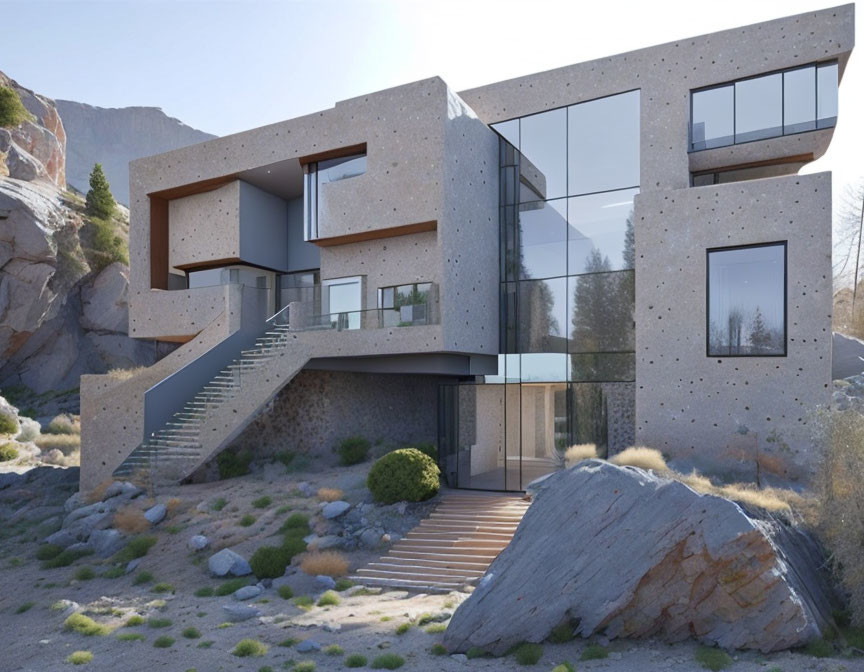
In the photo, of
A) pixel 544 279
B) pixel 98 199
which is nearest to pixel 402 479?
pixel 544 279

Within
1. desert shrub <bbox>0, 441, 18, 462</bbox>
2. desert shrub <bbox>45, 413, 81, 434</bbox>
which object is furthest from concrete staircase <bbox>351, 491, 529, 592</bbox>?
desert shrub <bbox>45, 413, 81, 434</bbox>

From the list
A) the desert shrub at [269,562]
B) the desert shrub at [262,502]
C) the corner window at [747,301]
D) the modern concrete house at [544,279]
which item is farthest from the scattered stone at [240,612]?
the corner window at [747,301]

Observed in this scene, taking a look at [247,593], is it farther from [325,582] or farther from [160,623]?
[160,623]

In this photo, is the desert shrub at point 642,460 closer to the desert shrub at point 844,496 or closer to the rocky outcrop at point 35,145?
the desert shrub at point 844,496

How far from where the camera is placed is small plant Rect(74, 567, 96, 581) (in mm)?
13637

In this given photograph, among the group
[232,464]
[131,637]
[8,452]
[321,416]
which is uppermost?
Answer: [321,416]

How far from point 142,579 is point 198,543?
1.42 meters

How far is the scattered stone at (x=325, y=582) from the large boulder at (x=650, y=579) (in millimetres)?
3949

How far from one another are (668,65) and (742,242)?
20.8 feet

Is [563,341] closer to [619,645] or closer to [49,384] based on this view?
[619,645]

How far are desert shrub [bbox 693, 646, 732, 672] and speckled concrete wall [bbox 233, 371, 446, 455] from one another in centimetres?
1554

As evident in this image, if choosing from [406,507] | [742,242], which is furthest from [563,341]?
[406,507]

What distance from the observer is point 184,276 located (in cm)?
2652

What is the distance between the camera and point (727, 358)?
16.4m
